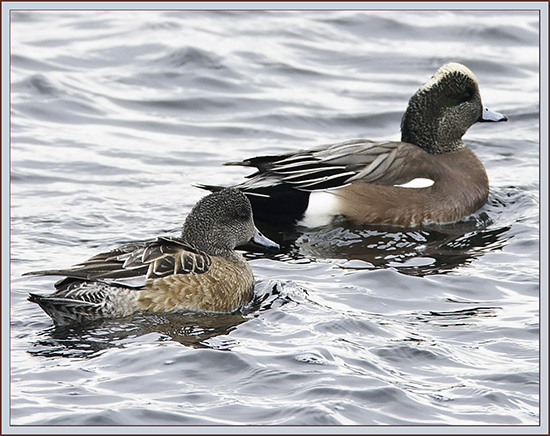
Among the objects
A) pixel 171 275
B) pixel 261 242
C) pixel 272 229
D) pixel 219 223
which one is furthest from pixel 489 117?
pixel 171 275

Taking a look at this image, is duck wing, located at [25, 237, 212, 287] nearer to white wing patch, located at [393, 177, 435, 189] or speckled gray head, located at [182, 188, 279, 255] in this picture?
speckled gray head, located at [182, 188, 279, 255]

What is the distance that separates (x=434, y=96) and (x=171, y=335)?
4.45 meters

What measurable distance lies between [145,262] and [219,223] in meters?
0.85

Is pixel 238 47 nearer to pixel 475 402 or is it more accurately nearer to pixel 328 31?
pixel 328 31

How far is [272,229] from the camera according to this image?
9.12 metres

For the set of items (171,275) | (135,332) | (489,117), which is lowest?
(135,332)

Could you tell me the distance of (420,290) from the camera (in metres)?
7.59

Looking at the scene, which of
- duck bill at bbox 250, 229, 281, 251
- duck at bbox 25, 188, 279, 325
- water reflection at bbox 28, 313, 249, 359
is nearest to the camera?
water reflection at bbox 28, 313, 249, 359

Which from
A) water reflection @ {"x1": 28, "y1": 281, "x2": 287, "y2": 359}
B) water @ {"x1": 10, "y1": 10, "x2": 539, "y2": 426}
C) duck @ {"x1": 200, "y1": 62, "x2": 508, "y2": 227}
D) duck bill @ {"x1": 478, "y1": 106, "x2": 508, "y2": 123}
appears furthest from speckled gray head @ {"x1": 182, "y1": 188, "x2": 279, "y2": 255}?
duck bill @ {"x1": 478, "y1": 106, "x2": 508, "y2": 123}

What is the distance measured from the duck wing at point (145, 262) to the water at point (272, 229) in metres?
0.32

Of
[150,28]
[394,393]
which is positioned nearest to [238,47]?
[150,28]

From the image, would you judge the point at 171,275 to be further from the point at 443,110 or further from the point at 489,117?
the point at 489,117

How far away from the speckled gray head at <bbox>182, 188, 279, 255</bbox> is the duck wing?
0.26m

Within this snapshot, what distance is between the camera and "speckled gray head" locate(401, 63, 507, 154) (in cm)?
972
